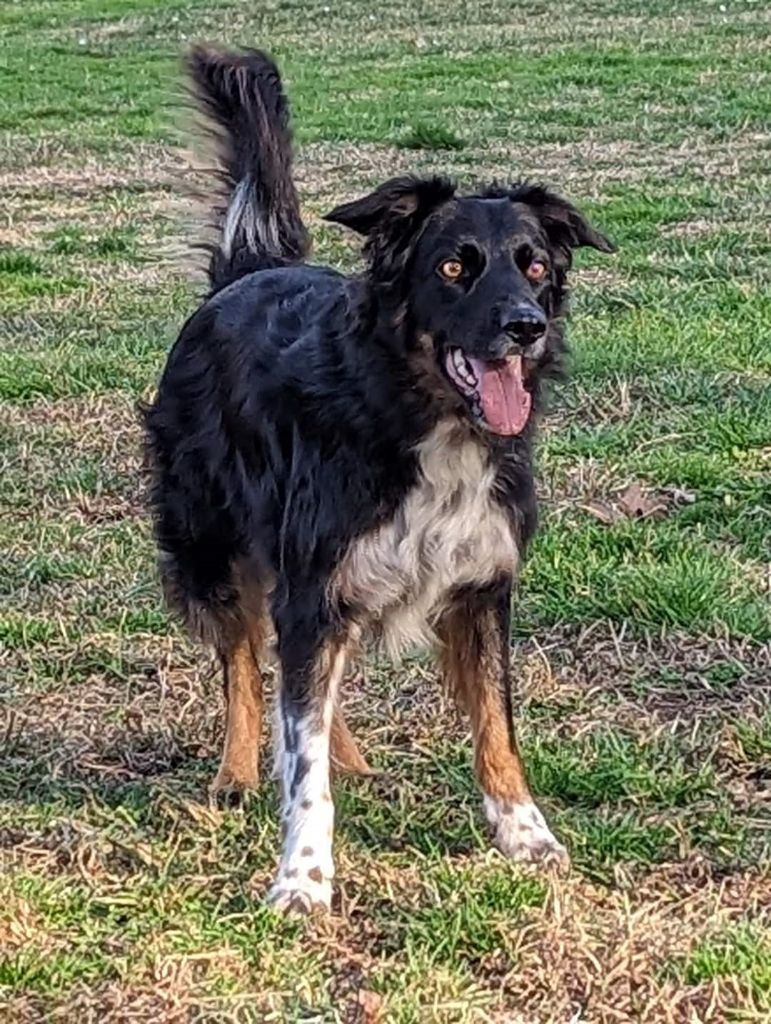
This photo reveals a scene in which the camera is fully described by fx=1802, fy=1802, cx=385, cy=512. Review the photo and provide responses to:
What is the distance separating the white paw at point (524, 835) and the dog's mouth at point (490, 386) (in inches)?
37.6

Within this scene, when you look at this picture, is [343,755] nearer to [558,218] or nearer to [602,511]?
[558,218]

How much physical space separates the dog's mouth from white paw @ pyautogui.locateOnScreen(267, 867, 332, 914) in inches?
43.9

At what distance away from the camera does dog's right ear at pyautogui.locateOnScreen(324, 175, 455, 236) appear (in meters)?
4.14

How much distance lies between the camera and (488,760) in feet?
14.8

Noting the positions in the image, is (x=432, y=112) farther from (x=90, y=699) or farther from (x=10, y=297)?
(x=90, y=699)

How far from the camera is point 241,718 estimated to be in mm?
4961

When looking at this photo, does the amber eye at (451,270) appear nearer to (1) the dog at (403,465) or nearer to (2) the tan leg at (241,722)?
(1) the dog at (403,465)

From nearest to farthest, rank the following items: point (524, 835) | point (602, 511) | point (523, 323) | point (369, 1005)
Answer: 1. point (369, 1005)
2. point (523, 323)
3. point (524, 835)
4. point (602, 511)

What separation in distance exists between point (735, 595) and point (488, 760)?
1.55 m

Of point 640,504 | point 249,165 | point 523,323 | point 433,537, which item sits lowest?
point 640,504

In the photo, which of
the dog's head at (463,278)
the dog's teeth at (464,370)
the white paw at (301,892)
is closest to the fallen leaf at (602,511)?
the dog's head at (463,278)

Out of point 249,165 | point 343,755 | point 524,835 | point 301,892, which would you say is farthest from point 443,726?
point 249,165

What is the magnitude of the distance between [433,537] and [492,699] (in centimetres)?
50

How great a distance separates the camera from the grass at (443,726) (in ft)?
12.6
